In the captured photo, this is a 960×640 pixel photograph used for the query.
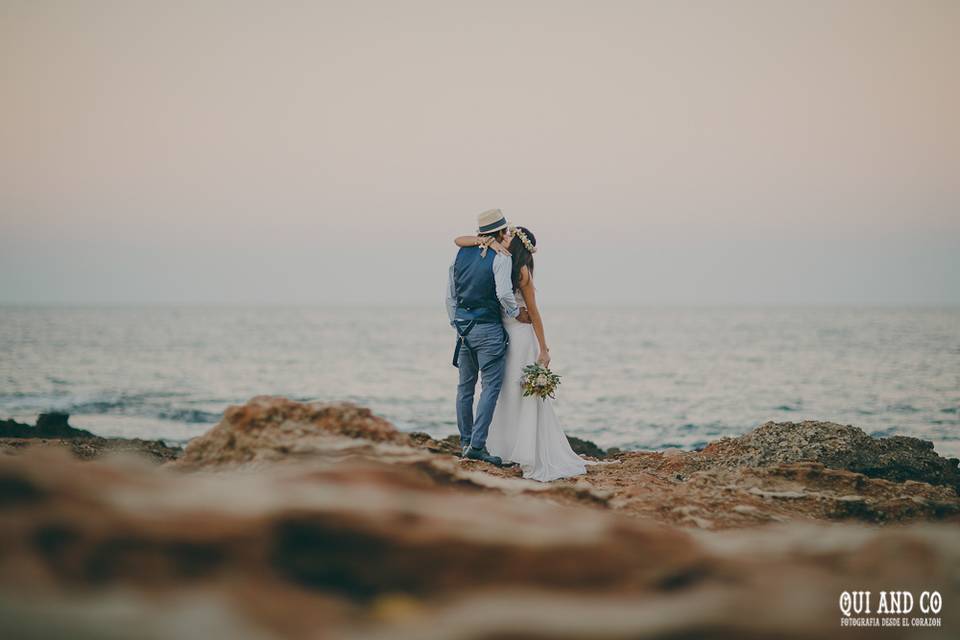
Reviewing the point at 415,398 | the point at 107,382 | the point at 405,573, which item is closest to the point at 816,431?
the point at 405,573

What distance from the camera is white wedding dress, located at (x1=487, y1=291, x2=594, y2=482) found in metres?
8.02

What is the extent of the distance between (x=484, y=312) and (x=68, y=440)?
7455 mm

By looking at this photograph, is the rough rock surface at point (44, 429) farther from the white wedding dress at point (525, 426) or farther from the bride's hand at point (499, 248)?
the bride's hand at point (499, 248)

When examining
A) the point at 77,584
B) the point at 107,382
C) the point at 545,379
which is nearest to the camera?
the point at 77,584

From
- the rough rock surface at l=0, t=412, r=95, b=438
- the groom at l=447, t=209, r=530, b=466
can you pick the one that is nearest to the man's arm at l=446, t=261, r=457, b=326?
the groom at l=447, t=209, r=530, b=466

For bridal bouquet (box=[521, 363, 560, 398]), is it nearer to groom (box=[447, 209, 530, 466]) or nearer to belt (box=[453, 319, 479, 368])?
groom (box=[447, 209, 530, 466])

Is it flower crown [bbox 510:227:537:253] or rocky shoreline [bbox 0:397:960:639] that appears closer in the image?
rocky shoreline [bbox 0:397:960:639]

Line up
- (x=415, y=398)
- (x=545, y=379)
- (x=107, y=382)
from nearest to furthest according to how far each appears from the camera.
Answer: (x=545, y=379), (x=415, y=398), (x=107, y=382)

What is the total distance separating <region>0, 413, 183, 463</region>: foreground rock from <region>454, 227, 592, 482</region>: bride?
4.76 meters

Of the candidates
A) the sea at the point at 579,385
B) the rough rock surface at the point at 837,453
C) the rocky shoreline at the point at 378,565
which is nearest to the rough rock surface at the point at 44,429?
the sea at the point at 579,385

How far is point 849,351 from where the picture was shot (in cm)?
4438

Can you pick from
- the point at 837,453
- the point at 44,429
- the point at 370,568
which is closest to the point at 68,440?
the point at 44,429

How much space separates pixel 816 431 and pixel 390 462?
21.6ft

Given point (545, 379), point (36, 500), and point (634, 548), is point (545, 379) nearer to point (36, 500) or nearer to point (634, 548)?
point (634, 548)
